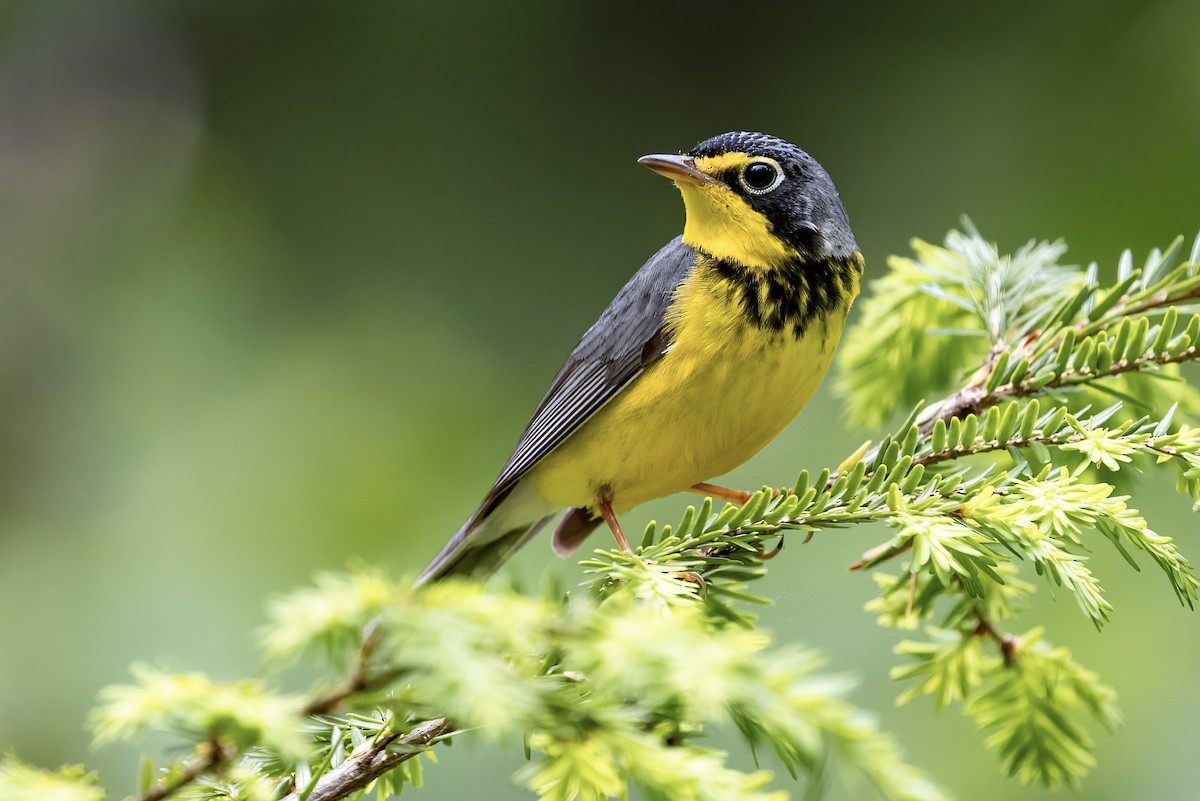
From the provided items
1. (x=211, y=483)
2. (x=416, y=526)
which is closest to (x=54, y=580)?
(x=211, y=483)

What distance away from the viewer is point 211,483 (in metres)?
4.23

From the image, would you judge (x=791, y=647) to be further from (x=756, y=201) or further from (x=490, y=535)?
(x=490, y=535)

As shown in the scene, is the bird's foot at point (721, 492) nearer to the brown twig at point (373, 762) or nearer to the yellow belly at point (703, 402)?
the yellow belly at point (703, 402)

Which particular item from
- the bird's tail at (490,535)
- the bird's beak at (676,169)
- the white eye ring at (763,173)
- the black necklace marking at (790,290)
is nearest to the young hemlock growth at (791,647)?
the black necklace marking at (790,290)

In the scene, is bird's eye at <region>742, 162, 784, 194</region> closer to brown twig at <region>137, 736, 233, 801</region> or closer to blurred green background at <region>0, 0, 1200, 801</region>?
blurred green background at <region>0, 0, 1200, 801</region>

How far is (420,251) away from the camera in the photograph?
16.6 ft

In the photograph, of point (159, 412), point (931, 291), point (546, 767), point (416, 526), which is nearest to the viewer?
point (546, 767)

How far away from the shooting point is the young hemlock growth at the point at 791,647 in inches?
40.7

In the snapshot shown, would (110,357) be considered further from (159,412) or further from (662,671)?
→ (662,671)

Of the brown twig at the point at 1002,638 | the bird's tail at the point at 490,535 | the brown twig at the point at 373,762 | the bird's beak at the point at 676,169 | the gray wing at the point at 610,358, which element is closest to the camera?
the brown twig at the point at 373,762

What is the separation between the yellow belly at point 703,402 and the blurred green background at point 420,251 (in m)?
0.61

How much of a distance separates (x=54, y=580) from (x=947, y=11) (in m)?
4.39

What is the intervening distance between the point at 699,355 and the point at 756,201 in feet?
1.91

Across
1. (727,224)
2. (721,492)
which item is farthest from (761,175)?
(721,492)
